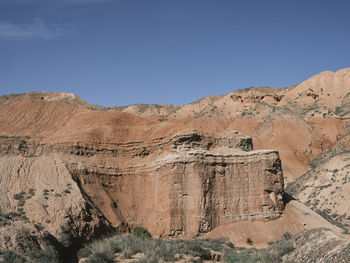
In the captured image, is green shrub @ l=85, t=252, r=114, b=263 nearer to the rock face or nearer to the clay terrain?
the clay terrain

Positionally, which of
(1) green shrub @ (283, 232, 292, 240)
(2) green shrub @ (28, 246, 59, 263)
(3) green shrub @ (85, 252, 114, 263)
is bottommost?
(1) green shrub @ (283, 232, 292, 240)

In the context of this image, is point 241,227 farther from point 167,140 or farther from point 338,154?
point 338,154

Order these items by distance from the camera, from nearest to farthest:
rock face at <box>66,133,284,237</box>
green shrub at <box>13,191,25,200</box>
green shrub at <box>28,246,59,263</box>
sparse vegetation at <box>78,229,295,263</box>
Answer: sparse vegetation at <box>78,229,295,263</box>, green shrub at <box>28,246,59,263</box>, green shrub at <box>13,191,25,200</box>, rock face at <box>66,133,284,237</box>

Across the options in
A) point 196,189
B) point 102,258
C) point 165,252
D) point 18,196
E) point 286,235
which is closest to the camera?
point 102,258

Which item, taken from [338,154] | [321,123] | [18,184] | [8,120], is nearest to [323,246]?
[18,184]

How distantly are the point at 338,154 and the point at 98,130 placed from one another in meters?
34.2

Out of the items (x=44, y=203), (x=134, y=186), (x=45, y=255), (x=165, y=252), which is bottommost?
(x=45, y=255)

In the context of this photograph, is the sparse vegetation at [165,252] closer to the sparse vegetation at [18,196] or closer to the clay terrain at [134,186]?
the clay terrain at [134,186]

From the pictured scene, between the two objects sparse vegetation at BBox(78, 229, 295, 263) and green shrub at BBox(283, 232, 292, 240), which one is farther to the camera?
green shrub at BBox(283, 232, 292, 240)

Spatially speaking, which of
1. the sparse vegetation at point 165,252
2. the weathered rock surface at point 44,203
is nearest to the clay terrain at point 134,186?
the weathered rock surface at point 44,203

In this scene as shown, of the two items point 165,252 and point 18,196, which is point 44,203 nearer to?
point 18,196

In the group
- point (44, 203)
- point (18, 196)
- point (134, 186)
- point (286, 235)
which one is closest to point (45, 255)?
point (44, 203)

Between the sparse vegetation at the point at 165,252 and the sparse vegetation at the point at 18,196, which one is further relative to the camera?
the sparse vegetation at the point at 18,196

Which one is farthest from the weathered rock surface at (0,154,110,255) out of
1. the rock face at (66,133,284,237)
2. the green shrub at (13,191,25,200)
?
the rock face at (66,133,284,237)
